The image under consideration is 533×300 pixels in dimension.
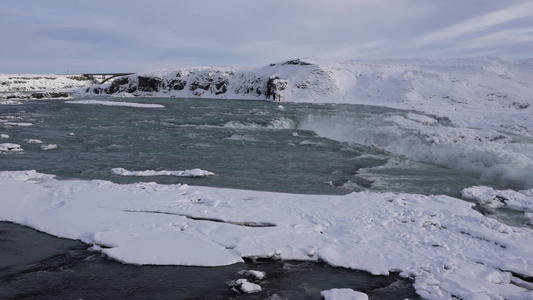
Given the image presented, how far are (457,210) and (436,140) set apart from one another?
39.3ft

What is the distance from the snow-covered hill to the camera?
4891cm

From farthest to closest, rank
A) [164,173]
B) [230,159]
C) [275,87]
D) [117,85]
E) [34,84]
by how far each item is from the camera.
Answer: [34,84] → [117,85] → [275,87] → [230,159] → [164,173]

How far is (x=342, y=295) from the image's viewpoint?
6539 mm

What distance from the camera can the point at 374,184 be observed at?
547 inches

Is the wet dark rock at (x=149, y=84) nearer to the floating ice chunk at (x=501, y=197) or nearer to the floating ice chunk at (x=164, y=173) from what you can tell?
the floating ice chunk at (x=164, y=173)

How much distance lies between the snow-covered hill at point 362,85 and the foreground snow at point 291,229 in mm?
25452

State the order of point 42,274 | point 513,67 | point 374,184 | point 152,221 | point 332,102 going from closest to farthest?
point 42,274 < point 152,221 < point 374,184 < point 332,102 < point 513,67

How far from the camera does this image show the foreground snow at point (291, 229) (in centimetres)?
763

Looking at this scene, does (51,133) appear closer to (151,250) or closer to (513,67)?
(151,250)

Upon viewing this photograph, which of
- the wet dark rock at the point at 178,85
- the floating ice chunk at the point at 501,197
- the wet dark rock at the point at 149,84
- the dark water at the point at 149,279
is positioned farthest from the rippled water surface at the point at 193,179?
the wet dark rock at the point at 149,84

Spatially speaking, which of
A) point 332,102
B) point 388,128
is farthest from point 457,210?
point 332,102

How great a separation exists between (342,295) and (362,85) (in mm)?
60224

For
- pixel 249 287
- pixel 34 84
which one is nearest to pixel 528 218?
pixel 249 287

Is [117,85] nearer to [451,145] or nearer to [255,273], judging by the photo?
[451,145]
